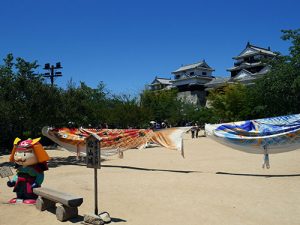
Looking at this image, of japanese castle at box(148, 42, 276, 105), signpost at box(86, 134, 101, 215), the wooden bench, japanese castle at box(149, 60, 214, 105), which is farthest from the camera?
japanese castle at box(149, 60, 214, 105)

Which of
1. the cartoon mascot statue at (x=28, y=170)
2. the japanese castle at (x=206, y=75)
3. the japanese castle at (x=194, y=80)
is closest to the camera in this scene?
the cartoon mascot statue at (x=28, y=170)

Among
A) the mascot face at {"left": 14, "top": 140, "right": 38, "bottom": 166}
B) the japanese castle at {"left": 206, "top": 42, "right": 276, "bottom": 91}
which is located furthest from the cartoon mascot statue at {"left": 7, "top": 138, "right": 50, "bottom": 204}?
the japanese castle at {"left": 206, "top": 42, "right": 276, "bottom": 91}

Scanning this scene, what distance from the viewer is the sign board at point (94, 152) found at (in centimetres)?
702

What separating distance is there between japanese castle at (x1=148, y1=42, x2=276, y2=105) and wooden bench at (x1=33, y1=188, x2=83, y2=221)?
4379 centimetres

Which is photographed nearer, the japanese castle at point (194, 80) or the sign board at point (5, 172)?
the sign board at point (5, 172)

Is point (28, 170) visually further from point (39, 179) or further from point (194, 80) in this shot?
point (194, 80)

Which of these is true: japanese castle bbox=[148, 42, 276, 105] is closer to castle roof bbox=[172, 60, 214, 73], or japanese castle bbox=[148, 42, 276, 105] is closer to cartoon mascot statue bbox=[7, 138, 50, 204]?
castle roof bbox=[172, 60, 214, 73]

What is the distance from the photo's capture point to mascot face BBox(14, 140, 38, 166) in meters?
8.72

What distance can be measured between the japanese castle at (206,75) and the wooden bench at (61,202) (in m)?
43.8

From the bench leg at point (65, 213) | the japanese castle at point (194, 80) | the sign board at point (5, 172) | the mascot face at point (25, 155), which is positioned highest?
the japanese castle at point (194, 80)

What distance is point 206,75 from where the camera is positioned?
62.8 metres

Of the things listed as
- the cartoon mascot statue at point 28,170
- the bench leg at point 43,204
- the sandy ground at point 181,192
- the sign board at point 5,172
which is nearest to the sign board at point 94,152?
the sandy ground at point 181,192

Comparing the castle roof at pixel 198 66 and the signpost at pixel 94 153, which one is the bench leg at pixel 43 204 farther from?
the castle roof at pixel 198 66

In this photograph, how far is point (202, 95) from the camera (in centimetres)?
6047
